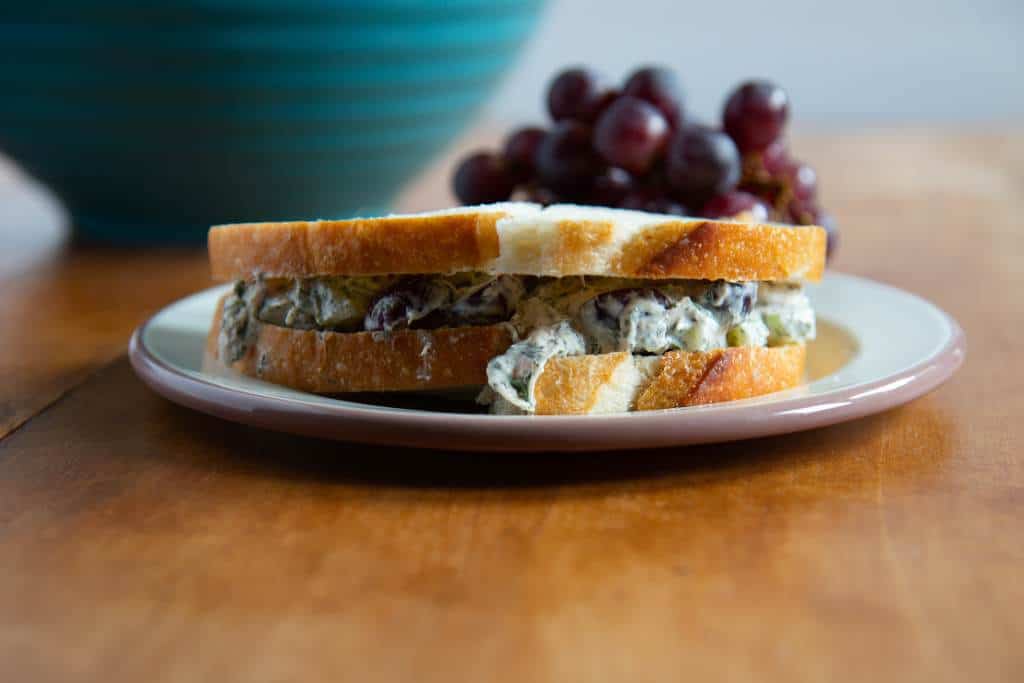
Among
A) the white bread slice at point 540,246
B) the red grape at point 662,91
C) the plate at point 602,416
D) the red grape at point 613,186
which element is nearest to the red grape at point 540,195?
the red grape at point 613,186

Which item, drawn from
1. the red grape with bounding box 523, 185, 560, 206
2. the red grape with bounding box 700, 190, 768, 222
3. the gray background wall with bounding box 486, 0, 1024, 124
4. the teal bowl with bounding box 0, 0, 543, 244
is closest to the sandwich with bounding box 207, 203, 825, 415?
the red grape with bounding box 700, 190, 768, 222

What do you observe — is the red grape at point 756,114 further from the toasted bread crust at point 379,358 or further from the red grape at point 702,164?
the toasted bread crust at point 379,358

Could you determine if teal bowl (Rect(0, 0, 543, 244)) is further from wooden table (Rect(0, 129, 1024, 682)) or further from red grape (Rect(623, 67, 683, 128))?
wooden table (Rect(0, 129, 1024, 682))

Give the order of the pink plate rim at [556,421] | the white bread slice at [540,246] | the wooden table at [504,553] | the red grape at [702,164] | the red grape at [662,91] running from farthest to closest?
the red grape at [662,91] → the red grape at [702,164] → the white bread slice at [540,246] → the pink plate rim at [556,421] → the wooden table at [504,553]

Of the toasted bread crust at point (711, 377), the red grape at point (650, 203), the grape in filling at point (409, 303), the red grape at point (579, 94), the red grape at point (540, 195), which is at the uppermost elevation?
the red grape at point (579, 94)

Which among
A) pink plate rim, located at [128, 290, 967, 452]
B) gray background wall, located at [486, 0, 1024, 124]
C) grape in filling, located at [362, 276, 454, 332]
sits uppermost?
grape in filling, located at [362, 276, 454, 332]

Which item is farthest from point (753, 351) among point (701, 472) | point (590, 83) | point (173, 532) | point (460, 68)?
point (460, 68)

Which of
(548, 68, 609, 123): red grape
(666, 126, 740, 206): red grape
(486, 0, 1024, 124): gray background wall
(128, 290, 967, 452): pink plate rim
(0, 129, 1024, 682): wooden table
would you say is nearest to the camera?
(0, 129, 1024, 682): wooden table

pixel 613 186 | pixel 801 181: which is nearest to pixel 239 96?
pixel 613 186
